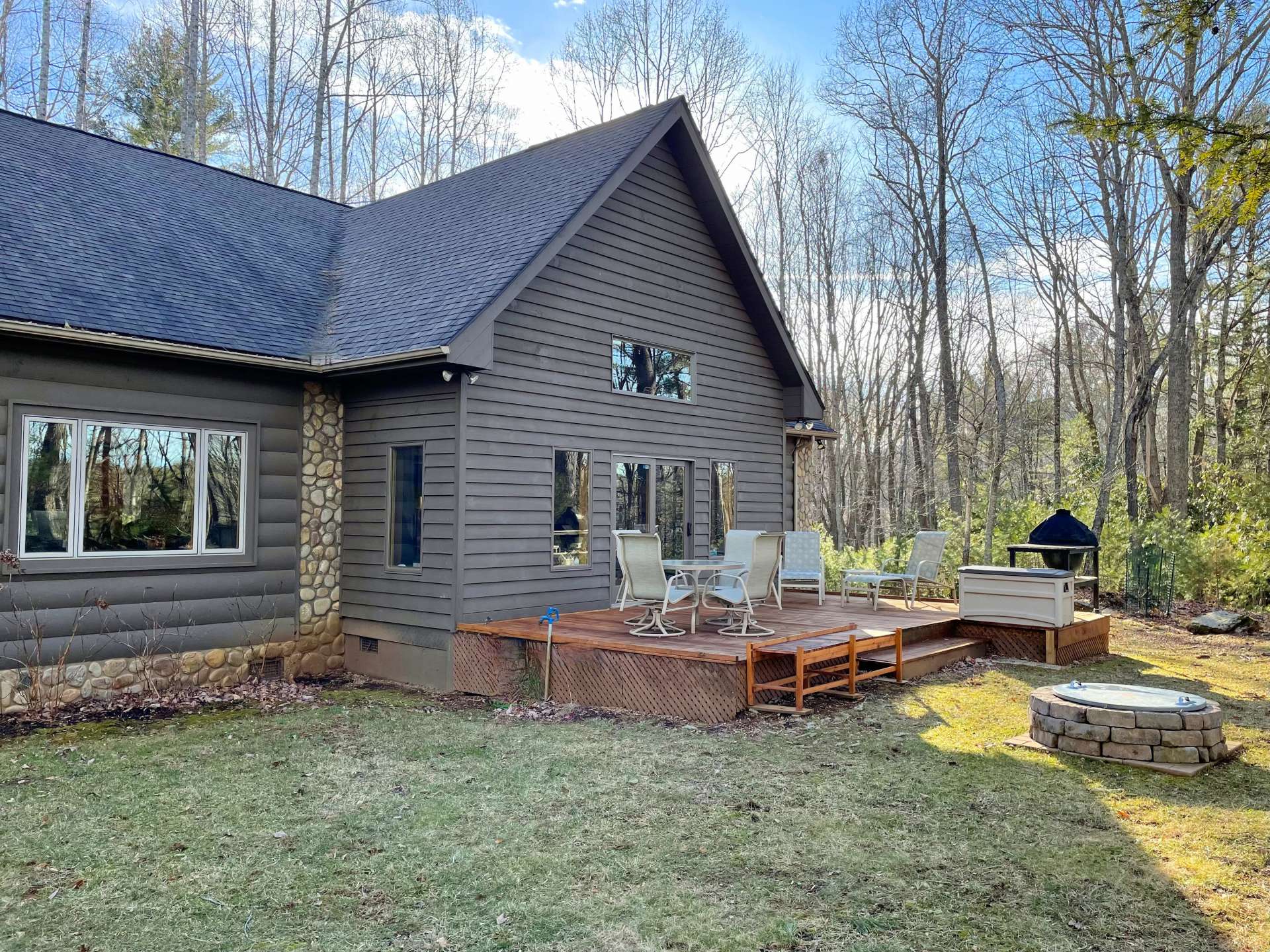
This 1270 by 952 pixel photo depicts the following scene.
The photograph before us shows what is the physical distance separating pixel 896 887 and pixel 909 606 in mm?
7045

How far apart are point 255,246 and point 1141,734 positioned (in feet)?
32.3

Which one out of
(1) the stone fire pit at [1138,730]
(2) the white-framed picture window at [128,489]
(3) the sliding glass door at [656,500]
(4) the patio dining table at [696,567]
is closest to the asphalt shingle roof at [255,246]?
(2) the white-framed picture window at [128,489]

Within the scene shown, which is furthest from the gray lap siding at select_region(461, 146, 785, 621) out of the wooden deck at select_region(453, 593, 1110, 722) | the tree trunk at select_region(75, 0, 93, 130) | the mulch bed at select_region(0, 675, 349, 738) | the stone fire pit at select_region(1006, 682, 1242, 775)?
the tree trunk at select_region(75, 0, 93, 130)

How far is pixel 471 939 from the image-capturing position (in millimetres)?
3264

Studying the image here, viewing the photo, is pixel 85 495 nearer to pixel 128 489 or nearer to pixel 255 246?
pixel 128 489

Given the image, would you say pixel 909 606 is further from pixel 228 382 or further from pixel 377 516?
pixel 228 382

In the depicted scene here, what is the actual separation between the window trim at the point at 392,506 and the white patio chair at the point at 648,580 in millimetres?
1964

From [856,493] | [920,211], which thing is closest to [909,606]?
[920,211]

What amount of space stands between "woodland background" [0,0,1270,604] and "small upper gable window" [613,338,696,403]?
23.6ft

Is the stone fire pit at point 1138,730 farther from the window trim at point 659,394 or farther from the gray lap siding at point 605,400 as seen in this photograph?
the window trim at point 659,394

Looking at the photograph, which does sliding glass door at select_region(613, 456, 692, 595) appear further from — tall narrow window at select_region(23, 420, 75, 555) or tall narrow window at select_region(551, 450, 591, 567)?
tall narrow window at select_region(23, 420, 75, 555)

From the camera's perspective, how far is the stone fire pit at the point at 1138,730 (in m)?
5.42

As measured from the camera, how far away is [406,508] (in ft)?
28.0

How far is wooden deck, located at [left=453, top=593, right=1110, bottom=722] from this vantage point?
22.5 ft
